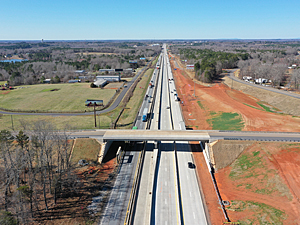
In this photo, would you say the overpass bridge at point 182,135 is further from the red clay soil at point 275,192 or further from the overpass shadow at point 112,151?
the red clay soil at point 275,192

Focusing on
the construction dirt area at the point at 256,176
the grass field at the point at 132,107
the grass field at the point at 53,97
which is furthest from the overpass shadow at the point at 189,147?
the grass field at the point at 53,97

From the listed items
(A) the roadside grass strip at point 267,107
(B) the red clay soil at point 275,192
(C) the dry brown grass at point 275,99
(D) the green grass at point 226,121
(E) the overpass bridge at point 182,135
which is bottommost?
(B) the red clay soil at point 275,192

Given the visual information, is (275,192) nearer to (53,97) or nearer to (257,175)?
(257,175)

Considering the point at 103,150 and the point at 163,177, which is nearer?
the point at 163,177

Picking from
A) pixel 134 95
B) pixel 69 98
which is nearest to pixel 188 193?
pixel 134 95

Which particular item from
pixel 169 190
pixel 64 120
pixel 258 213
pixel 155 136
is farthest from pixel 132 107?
pixel 258 213
